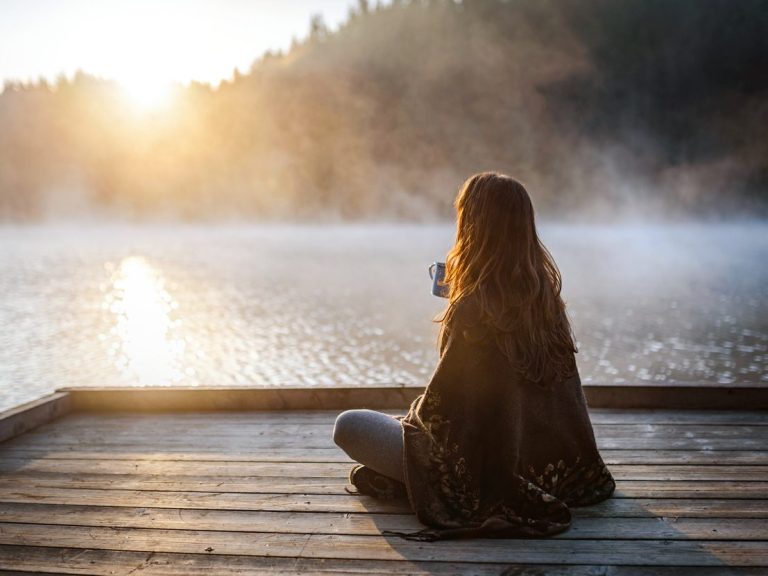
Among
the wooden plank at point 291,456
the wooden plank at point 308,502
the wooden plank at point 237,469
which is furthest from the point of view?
the wooden plank at point 291,456

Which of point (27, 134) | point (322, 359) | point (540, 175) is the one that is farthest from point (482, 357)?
point (27, 134)

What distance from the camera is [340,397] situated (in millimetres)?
3398

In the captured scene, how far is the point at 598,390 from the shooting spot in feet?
10.8

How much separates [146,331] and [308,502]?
Result: 10.8m

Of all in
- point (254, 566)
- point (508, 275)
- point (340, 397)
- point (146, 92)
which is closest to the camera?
point (254, 566)

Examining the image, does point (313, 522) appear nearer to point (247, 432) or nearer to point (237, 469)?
point (237, 469)

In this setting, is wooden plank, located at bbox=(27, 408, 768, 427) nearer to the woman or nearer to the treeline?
the woman

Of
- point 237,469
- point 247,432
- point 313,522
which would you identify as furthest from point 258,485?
point 247,432

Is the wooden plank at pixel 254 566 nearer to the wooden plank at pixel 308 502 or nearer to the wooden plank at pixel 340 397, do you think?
the wooden plank at pixel 308 502

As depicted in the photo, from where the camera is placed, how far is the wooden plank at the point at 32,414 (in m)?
3.14

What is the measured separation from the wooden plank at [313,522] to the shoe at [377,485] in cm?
12

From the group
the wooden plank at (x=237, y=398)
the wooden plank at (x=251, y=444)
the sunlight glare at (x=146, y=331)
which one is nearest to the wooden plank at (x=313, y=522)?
the wooden plank at (x=251, y=444)

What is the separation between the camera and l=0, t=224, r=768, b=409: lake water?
8.90 meters

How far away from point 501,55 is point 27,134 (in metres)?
35.7
